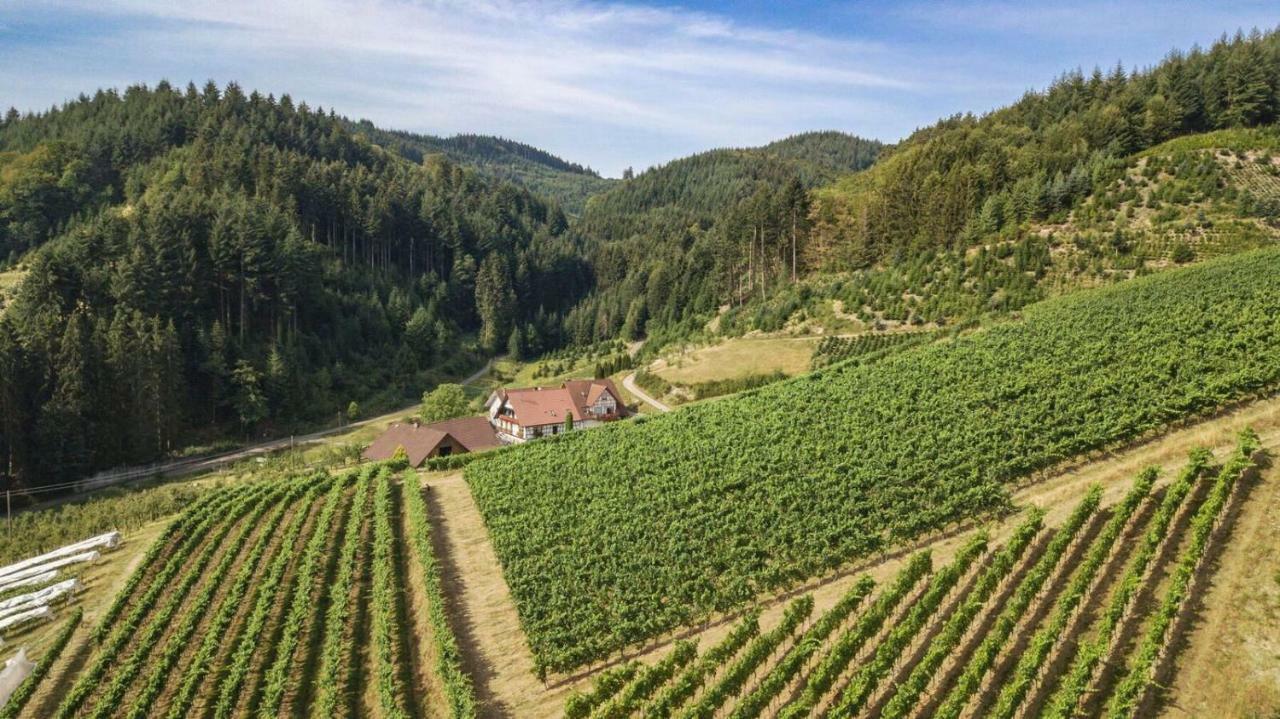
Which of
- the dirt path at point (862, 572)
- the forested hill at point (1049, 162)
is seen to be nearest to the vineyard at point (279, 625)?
the dirt path at point (862, 572)

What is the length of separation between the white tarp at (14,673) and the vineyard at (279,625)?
4.32ft

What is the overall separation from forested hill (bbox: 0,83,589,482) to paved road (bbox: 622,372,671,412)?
88.7ft

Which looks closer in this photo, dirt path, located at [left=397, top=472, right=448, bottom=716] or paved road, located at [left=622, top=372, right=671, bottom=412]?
dirt path, located at [left=397, top=472, right=448, bottom=716]

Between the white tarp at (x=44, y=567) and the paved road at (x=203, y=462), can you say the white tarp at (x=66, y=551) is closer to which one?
the white tarp at (x=44, y=567)

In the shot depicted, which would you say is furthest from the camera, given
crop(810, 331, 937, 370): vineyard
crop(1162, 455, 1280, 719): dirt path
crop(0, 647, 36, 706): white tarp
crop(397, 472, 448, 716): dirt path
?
crop(810, 331, 937, 370): vineyard

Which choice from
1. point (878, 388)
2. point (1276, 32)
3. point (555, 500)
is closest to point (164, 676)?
point (555, 500)

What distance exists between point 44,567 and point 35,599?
387cm

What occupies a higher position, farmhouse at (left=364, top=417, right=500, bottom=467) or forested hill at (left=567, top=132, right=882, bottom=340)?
forested hill at (left=567, top=132, right=882, bottom=340)

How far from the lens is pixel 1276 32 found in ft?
336

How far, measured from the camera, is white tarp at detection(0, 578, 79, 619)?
96.2 ft

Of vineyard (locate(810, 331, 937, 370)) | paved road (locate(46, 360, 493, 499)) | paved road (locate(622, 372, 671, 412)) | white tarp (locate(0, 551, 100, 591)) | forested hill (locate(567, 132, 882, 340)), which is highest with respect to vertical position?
forested hill (locate(567, 132, 882, 340))

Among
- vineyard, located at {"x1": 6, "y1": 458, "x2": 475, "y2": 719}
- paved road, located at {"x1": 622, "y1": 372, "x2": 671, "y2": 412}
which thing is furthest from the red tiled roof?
vineyard, located at {"x1": 6, "y1": 458, "x2": 475, "y2": 719}

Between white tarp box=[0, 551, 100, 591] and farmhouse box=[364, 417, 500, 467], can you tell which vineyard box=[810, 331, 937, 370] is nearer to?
farmhouse box=[364, 417, 500, 467]

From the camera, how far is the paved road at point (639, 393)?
58844 millimetres
